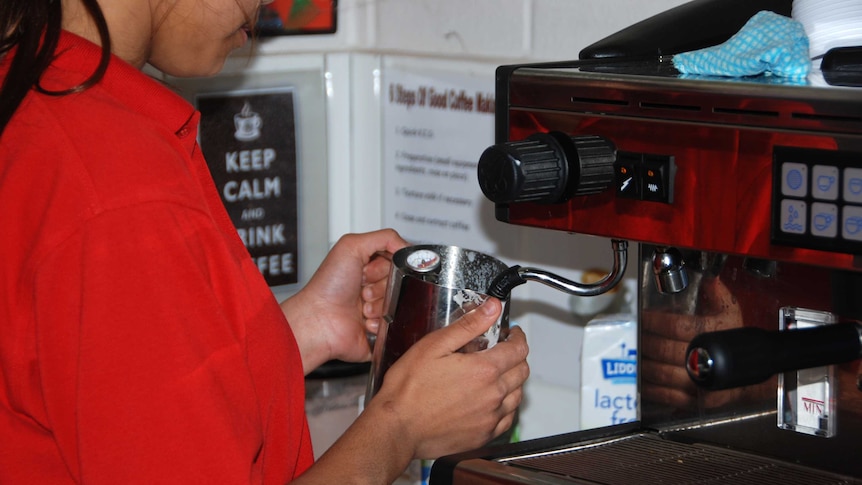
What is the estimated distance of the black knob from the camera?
641 mm

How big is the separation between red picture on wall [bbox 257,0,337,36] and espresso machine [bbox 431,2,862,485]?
0.59 m

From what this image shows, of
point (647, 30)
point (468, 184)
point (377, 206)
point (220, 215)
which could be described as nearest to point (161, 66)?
point (220, 215)

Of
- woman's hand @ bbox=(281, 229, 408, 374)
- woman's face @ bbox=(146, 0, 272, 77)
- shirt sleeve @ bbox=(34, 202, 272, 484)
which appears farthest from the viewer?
woman's hand @ bbox=(281, 229, 408, 374)

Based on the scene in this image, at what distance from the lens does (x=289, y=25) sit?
49.8 inches

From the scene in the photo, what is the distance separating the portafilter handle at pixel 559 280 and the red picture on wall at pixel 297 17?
0.62 meters

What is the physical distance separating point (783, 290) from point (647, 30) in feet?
0.72

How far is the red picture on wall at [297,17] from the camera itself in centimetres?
124

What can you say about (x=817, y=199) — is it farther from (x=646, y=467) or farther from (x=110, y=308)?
(x=110, y=308)

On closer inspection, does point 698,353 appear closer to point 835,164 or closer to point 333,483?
point 835,164

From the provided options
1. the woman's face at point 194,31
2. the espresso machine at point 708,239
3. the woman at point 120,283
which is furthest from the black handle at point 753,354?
the woman's face at point 194,31

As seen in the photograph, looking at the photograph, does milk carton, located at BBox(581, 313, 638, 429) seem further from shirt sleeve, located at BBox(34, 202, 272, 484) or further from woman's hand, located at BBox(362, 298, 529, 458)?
shirt sleeve, located at BBox(34, 202, 272, 484)

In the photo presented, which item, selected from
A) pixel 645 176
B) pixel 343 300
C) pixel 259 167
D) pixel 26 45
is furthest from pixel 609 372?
pixel 26 45

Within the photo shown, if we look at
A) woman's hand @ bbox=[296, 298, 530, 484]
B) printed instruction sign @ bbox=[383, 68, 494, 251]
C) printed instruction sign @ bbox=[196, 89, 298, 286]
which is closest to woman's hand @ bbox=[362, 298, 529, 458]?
woman's hand @ bbox=[296, 298, 530, 484]

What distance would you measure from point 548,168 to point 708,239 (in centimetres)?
11
